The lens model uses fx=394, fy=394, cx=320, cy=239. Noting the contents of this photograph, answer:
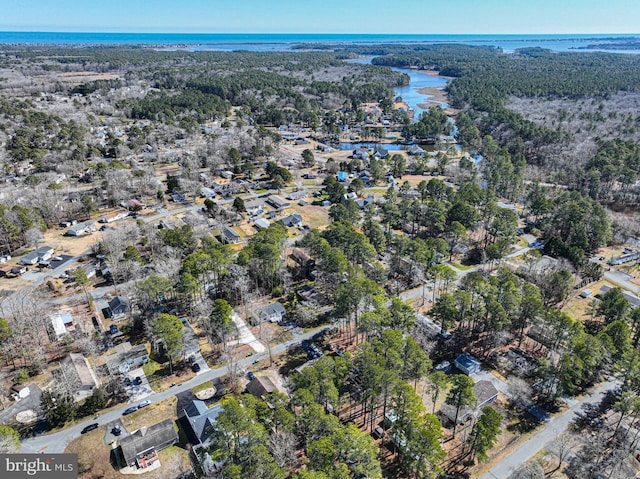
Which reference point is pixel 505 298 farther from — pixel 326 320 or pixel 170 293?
pixel 170 293

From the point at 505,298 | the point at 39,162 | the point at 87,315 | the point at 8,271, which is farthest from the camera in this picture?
the point at 39,162

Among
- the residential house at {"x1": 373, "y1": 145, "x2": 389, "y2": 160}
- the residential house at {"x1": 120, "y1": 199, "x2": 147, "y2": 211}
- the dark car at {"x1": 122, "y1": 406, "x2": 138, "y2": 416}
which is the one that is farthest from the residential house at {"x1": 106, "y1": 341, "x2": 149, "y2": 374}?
the residential house at {"x1": 373, "y1": 145, "x2": 389, "y2": 160}

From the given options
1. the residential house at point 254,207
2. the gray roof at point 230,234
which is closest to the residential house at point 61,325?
the gray roof at point 230,234

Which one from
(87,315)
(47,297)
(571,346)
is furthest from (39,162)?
(571,346)

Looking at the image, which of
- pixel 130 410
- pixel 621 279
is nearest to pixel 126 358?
pixel 130 410

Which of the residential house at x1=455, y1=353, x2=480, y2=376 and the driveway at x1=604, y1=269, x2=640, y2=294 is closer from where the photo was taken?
the residential house at x1=455, y1=353, x2=480, y2=376

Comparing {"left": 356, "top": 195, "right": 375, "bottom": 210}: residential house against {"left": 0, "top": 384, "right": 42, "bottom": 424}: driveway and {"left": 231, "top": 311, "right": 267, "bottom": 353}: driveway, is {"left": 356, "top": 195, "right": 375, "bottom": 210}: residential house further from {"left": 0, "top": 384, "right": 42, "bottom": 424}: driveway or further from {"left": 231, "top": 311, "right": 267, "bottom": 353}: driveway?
{"left": 0, "top": 384, "right": 42, "bottom": 424}: driveway

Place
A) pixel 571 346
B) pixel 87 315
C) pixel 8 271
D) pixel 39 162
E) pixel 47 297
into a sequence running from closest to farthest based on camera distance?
pixel 571 346
pixel 87 315
pixel 47 297
pixel 8 271
pixel 39 162
